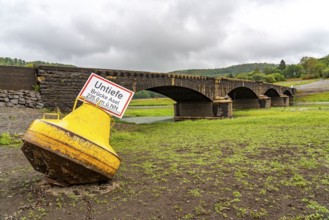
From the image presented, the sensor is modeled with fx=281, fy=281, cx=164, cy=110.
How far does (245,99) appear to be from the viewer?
45844 mm

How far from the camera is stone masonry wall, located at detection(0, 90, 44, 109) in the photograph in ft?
44.1

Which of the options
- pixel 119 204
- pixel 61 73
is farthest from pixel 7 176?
pixel 61 73

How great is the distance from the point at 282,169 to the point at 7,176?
20.6 ft

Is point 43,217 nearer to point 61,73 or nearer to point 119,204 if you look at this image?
point 119,204

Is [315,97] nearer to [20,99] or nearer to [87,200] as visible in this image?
[20,99]

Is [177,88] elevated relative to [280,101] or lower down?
elevated

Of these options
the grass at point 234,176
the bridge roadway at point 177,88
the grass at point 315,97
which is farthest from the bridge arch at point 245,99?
the grass at point 234,176

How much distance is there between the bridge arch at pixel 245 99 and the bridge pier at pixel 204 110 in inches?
480

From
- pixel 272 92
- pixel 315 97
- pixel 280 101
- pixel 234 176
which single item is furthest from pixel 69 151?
pixel 315 97

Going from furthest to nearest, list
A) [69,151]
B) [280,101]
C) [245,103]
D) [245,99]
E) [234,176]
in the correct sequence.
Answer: [280,101] → [245,99] → [245,103] → [234,176] → [69,151]

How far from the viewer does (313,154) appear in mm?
8242

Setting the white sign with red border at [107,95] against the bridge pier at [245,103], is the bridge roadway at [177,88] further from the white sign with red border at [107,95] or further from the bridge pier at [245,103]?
the white sign with red border at [107,95]

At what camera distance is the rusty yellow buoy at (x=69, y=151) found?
463 cm

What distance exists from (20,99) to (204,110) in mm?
19773
